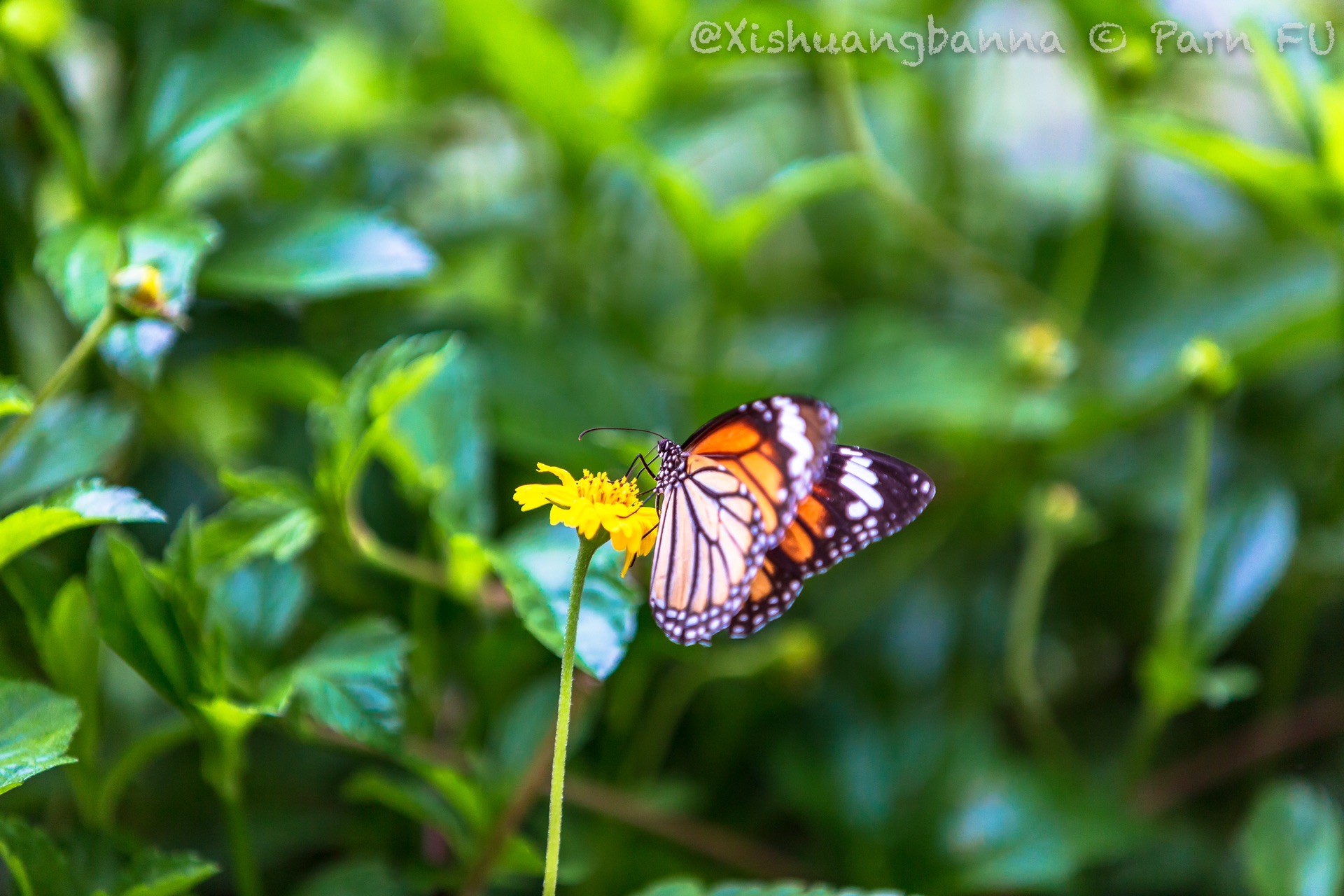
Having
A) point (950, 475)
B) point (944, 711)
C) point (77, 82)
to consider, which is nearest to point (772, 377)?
point (950, 475)

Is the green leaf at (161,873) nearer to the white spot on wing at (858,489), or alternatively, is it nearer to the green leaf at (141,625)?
the green leaf at (141,625)

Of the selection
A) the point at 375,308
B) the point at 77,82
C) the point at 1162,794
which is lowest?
the point at 1162,794

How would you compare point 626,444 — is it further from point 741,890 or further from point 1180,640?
point 1180,640

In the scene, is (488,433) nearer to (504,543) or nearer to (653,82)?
(504,543)

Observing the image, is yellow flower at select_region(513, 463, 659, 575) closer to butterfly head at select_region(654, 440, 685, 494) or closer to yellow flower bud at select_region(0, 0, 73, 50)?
butterfly head at select_region(654, 440, 685, 494)

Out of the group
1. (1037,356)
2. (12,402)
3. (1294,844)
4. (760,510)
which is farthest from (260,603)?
(1294,844)

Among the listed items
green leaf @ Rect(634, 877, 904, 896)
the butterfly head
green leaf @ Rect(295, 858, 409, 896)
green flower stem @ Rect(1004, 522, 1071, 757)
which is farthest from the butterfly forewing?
green flower stem @ Rect(1004, 522, 1071, 757)

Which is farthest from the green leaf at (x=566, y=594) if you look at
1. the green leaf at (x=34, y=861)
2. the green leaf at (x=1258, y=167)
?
the green leaf at (x=1258, y=167)
